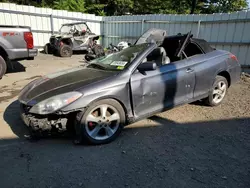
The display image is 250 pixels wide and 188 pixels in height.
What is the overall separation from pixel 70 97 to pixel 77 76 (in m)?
0.76

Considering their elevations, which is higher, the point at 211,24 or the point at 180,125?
the point at 211,24

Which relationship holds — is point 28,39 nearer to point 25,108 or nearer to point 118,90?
point 25,108

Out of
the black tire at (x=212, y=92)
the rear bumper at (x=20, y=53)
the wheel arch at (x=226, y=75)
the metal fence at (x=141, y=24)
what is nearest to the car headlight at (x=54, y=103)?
the black tire at (x=212, y=92)

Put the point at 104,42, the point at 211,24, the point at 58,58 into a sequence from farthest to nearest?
1. the point at 104,42
2. the point at 58,58
3. the point at 211,24

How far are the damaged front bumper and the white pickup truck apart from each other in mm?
3997

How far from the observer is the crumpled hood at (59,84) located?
9.67 ft

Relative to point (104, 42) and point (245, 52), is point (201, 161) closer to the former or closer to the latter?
point (245, 52)

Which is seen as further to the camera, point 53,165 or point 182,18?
point 182,18

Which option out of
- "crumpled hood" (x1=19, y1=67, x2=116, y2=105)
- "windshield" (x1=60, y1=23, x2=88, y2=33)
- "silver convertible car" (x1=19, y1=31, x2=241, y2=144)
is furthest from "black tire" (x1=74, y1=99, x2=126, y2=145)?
"windshield" (x1=60, y1=23, x2=88, y2=33)

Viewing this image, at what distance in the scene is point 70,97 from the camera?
2.77 meters

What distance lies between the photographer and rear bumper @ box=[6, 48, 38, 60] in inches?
240

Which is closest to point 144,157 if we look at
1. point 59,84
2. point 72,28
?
point 59,84

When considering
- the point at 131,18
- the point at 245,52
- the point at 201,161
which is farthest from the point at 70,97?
the point at 131,18

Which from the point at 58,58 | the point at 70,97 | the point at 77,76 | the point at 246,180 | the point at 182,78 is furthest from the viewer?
the point at 58,58
